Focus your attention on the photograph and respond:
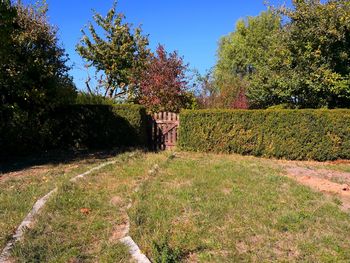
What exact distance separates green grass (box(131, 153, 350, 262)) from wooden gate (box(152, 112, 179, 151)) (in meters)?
7.21

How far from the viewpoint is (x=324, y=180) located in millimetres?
8922

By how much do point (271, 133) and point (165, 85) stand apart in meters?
6.62

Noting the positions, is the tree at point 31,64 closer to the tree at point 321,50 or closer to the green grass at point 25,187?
the green grass at point 25,187

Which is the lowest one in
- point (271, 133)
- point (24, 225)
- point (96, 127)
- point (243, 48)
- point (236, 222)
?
point (236, 222)

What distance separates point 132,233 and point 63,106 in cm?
1038

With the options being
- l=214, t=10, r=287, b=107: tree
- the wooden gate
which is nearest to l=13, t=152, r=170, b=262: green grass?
the wooden gate

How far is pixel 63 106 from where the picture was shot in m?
14.3

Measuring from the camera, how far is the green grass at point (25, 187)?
5.36 metres

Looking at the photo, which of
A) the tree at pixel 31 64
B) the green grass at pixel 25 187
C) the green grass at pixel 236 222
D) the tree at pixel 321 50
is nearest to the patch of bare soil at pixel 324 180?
the green grass at pixel 236 222

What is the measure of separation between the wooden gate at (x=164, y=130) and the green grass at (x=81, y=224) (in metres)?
7.29

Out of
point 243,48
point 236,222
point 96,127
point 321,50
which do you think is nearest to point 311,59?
point 321,50

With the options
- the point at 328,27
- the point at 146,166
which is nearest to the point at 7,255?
the point at 146,166

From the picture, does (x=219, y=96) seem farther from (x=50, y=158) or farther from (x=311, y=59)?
(x=50, y=158)

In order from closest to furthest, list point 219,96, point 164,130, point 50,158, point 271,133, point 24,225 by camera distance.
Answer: point 24,225
point 50,158
point 271,133
point 164,130
point 219,96
